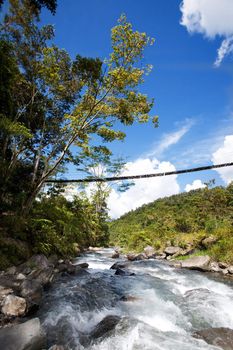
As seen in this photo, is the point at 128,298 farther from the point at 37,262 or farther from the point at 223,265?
the point at 223,265

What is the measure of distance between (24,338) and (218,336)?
2.77m

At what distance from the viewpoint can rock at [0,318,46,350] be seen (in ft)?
8.65

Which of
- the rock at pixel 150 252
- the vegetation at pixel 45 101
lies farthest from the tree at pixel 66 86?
the rock at pixel 150 252

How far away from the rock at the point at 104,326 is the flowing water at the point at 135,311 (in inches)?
3.4

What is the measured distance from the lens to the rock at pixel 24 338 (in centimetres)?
264

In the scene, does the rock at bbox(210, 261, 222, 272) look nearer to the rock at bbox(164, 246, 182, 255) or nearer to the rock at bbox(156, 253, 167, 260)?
the rock at bbox(164, 246, 182, 255)

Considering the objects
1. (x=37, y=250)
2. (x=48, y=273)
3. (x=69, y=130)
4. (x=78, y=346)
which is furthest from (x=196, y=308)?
(x=69, y=130)

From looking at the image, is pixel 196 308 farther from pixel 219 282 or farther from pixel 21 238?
pixel 21 238

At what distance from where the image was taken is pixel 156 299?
5.31 meters

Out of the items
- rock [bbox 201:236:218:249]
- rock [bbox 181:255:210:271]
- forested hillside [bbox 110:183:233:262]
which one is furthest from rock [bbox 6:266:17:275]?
rock [bbox 201:236:218:249]

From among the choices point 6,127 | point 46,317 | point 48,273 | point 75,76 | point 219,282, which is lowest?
point 219,282

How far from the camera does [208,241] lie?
11531 millimetres

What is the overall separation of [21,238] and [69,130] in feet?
14.6

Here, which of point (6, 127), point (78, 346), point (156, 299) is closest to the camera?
point (78, 346)
